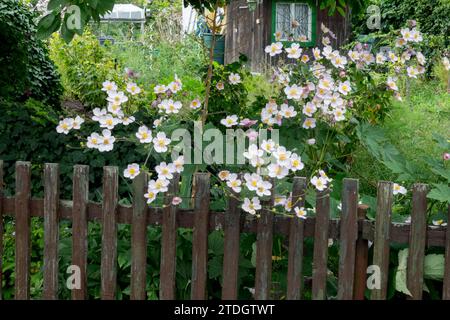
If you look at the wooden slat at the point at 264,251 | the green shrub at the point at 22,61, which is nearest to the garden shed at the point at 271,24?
the green shrub at the point at 22,61

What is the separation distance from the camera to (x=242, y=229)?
9.17ft

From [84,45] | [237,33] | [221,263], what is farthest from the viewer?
[237,33]

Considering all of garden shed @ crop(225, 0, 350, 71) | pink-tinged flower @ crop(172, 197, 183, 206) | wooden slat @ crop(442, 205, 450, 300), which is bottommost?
wooden slat @ crop(442, 205, 450, 300)

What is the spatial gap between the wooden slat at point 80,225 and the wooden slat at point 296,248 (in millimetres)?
833

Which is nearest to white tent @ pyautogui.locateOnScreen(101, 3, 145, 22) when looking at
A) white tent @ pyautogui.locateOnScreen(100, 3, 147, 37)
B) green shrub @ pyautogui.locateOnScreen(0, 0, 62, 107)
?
white tent @ pyautogui.locateOnScreen(100, 3, 147, 37)

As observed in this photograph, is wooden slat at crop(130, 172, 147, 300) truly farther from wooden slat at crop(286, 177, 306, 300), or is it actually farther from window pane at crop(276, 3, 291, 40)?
window pane at crop(276, 3, 291, 40)

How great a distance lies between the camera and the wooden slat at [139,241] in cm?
279

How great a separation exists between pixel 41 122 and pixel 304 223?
2594 millimetres

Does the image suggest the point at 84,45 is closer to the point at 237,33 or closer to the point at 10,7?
the point at 10,7

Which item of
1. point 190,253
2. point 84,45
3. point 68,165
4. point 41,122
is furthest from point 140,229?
point 84,45

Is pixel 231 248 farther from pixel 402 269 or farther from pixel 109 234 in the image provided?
pixel 402 269

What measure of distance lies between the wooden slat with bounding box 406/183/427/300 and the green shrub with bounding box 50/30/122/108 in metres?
5.62

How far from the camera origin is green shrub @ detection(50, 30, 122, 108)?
27.1 feet

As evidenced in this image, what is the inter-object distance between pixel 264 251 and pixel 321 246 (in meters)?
0.22
